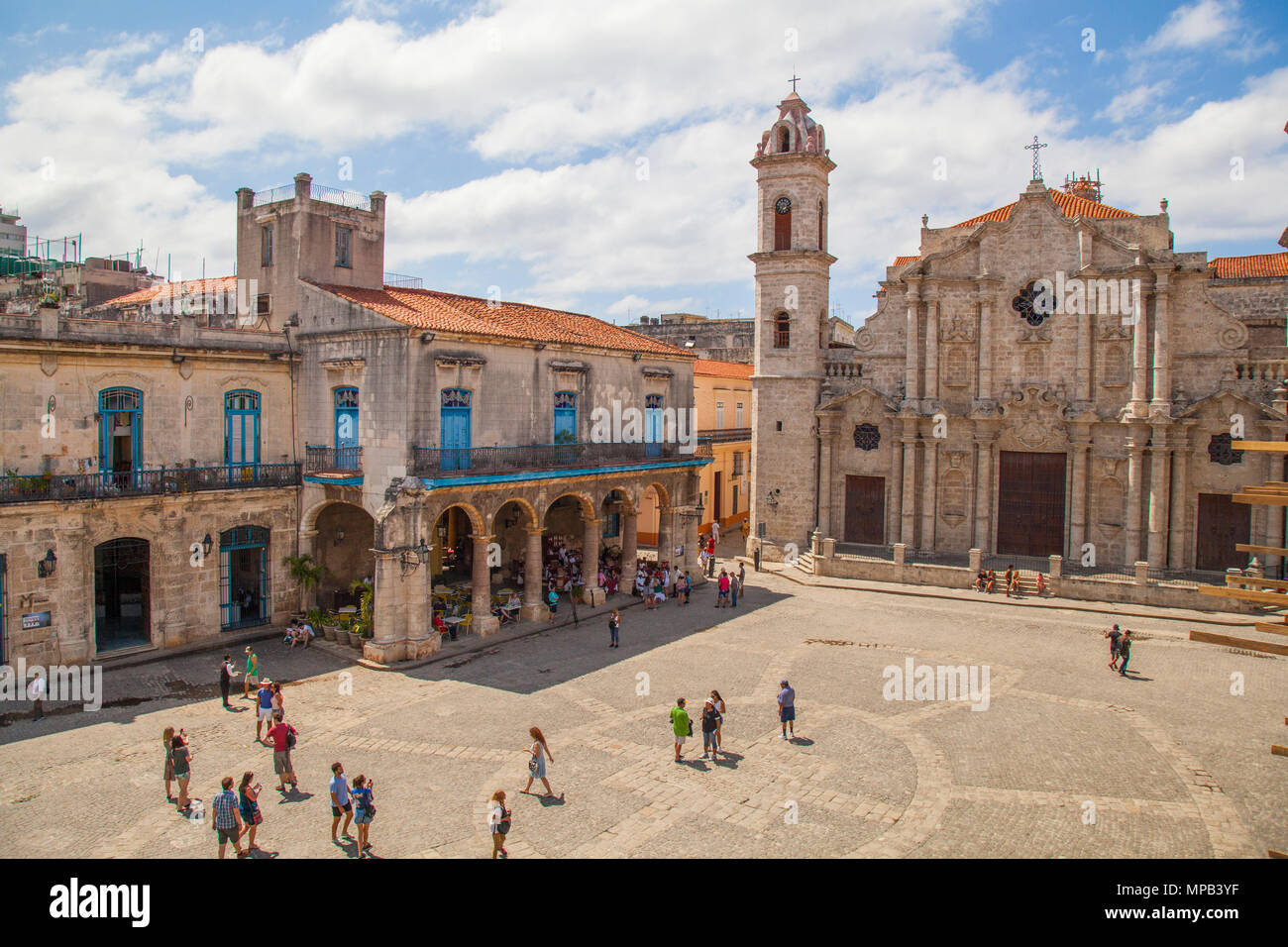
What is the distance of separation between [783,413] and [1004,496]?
9505 millimetres

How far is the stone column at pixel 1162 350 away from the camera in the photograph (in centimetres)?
3103

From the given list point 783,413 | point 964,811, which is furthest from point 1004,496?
point 964,811

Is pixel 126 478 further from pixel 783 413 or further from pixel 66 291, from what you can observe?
pixel 783 413

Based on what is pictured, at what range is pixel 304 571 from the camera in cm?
2512

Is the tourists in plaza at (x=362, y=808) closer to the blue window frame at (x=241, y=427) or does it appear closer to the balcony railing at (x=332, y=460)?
the balcony railing at (x=332, y=460)

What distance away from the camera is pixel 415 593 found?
894 inches

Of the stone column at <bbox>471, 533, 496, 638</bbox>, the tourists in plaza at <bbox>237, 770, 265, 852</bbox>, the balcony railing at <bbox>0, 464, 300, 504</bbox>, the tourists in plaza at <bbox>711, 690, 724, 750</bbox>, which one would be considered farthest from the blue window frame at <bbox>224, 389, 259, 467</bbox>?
the tourists in plaza at <bbox>711, 690, 724, 750</bbox>

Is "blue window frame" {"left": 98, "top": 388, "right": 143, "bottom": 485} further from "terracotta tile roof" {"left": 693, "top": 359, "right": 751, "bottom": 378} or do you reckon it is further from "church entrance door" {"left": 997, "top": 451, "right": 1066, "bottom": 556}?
"church entrance door" {"left": 997, "top": 451, "right": 1066, "bottom": 556}

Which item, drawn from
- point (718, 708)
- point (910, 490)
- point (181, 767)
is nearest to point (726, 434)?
point (910, 490)

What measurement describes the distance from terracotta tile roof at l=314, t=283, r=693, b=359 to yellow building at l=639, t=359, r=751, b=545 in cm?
988

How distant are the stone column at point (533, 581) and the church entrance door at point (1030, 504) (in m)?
18.9

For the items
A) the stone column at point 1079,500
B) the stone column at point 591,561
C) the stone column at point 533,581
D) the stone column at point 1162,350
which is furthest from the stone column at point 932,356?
the stone column at point 533,581

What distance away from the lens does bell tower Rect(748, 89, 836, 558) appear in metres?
36.6

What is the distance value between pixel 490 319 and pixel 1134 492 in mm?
23794
